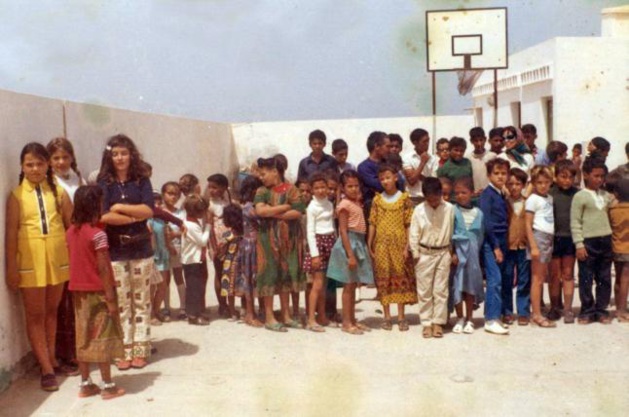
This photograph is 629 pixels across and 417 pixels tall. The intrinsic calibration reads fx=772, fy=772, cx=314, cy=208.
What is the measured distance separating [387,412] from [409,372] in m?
0.80

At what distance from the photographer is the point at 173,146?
39.8 ft

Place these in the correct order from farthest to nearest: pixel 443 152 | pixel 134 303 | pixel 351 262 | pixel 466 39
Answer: pixel 466 39 < pixel 443 152 < pixel 351 262 < pixel 134 303

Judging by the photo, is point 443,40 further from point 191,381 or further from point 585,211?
point 191,381

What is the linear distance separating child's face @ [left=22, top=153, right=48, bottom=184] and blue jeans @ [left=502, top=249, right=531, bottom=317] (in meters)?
3.75

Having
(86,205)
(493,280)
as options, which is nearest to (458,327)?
(493,280)

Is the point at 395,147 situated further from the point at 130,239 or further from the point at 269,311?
the point at 130,239

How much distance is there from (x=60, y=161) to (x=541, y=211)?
381cm

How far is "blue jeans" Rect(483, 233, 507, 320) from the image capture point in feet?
20.7

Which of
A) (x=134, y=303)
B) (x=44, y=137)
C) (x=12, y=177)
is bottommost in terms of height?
(x=134, y=303)

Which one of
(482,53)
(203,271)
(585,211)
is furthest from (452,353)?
(482,53)

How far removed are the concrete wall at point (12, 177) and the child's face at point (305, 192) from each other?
2.13 m

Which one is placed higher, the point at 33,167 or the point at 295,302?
the point at 33,167

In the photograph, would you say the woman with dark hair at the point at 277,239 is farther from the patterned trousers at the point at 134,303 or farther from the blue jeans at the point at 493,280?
the blue jeans at the point at 493,280

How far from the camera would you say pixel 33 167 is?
4.97m
